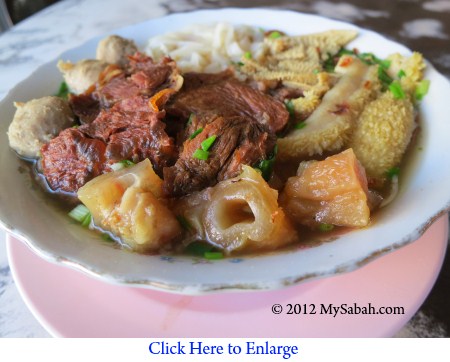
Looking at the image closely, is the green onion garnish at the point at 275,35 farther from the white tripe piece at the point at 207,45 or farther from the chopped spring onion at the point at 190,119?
the chopped spring onion at the point at 190,119

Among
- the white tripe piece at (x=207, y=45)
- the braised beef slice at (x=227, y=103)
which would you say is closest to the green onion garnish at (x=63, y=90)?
the white tripe piece at (x=207, y=45)

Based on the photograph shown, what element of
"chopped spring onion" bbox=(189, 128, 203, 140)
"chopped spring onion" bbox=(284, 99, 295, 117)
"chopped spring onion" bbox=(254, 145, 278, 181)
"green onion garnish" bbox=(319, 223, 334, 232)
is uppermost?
"chopped spring onion" bbox=(189, 128, 203, 140)

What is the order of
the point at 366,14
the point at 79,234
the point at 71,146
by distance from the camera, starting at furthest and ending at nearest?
the point at 366,14, the point at 71,146, the point at 79,234

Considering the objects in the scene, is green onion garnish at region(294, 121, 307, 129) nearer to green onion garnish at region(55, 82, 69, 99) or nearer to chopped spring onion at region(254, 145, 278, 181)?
chopped spring onion at region(254, 145, 278, 181)

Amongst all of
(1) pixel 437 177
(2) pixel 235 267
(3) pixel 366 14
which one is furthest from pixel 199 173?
(3) pixel 366 14

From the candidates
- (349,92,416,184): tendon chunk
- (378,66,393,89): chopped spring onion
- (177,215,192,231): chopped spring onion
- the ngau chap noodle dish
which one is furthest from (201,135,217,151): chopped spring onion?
(378,66,393,89): chopped spring onion

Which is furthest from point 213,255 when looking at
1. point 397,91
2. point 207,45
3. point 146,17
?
point 146,17

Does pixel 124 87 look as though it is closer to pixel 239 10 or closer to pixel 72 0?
pixel 239 10
